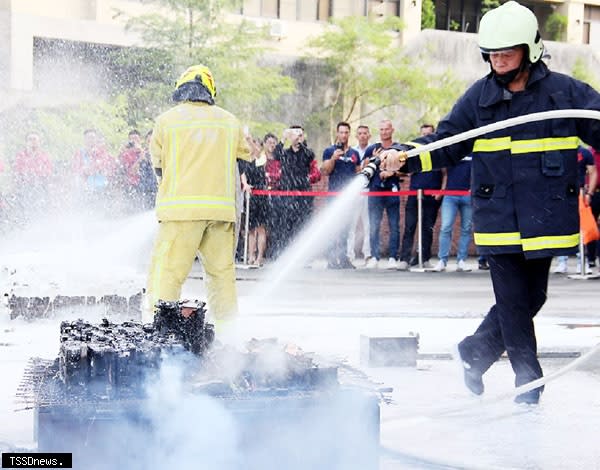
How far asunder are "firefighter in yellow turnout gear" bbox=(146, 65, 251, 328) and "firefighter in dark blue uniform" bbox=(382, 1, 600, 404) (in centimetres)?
151

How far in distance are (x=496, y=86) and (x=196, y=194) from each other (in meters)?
1.93

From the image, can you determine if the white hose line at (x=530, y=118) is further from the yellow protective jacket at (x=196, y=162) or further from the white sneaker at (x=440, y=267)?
the white sneaker at (x=440, y=267)

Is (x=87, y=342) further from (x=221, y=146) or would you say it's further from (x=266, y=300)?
(x=266, y=300)

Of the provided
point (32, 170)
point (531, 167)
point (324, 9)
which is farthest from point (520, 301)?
point (324, 9)

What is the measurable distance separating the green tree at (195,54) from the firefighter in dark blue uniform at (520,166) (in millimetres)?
19647

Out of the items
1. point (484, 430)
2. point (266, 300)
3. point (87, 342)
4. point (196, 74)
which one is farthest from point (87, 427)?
point (266, 300)

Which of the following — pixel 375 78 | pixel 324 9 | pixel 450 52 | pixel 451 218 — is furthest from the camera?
pixel 324 9

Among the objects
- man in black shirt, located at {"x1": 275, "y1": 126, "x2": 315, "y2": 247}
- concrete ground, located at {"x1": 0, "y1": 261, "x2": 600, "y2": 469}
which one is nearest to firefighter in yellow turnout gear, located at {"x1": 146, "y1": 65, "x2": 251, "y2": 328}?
concrete ground, located at {"x1": 0, "y1": 261, "x2": 600, "y2": 469}

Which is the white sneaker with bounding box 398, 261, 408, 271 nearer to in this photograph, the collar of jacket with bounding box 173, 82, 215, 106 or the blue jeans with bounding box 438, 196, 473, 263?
the blue jeans with bounding box 438, 196, 473, 263

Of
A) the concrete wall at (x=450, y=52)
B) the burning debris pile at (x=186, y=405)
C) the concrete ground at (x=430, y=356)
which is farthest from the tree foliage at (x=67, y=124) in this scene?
the burning debris pile at (x=186, y=405)

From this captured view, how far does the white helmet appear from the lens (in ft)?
16.6

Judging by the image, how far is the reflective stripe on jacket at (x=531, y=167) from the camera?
5.12 metres

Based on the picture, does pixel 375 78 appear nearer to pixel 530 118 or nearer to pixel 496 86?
pixel 496 86

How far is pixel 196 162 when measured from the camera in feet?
20.9
